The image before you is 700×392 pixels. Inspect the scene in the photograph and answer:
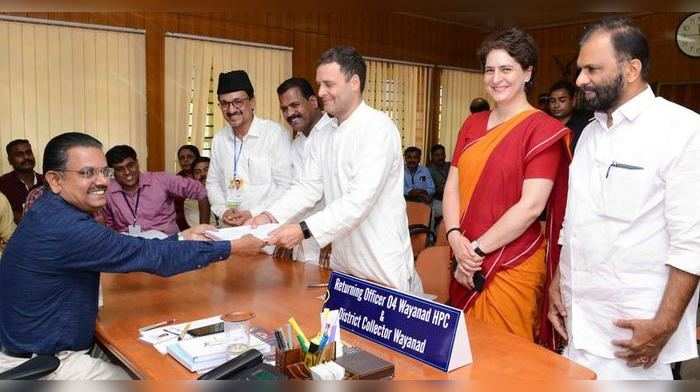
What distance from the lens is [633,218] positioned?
1.49 m

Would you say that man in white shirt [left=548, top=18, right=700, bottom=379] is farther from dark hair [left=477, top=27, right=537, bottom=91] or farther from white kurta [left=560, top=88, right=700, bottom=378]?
dark hair [left=477, top=27, right=537, bottom=91]

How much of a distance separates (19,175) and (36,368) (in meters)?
3.99

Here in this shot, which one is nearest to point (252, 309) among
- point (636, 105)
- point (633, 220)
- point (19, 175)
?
point (633, 220)

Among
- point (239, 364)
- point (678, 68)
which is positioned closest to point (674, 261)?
point (239, 364)

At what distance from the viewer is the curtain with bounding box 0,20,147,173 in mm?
5102

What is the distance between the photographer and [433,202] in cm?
645

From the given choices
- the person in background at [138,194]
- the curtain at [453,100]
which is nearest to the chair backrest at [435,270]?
the person in background at [138,194]

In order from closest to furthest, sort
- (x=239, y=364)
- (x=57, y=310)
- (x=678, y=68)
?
(x=239, y=364)
(x=57, y=310)
(x=678, y=68)

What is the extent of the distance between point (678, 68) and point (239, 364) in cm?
773

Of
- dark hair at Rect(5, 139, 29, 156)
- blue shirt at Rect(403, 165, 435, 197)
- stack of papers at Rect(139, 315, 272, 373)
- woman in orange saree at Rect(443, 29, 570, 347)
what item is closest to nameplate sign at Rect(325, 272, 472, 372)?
stack of papers at Rect(139, 315, 272, 373)

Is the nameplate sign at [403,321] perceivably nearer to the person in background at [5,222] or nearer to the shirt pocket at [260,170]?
the shirt pocket at [260,170]

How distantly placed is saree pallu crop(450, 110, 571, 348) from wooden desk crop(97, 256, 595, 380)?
0.81ft

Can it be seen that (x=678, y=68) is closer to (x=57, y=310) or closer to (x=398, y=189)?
(x=398, y=189)

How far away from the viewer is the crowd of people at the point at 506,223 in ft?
4.86
